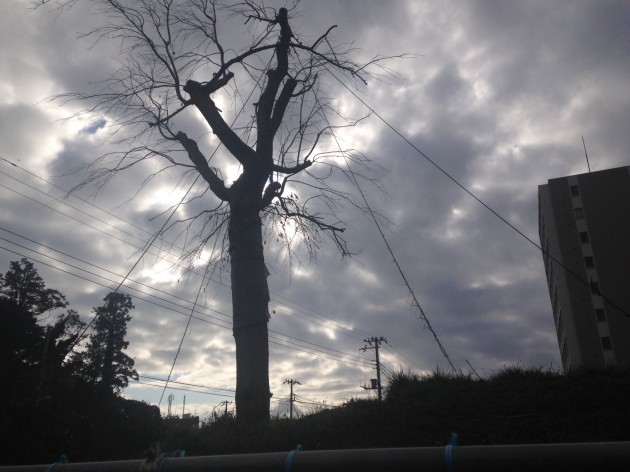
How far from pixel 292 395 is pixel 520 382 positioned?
64.9 metres

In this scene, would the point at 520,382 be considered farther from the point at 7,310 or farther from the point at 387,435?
the point at 7,310

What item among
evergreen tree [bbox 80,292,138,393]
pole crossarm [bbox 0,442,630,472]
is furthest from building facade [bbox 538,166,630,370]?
pole crossarm [bbox 0,442,630,472]

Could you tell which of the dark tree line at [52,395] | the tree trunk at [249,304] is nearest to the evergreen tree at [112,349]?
the dark tree line at [52,395]

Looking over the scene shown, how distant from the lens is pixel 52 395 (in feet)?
32.6

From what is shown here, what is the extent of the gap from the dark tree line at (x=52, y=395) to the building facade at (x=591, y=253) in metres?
47.4

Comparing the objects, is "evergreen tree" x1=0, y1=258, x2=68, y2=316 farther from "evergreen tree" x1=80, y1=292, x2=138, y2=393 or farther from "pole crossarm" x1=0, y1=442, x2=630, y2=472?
"pole crossarm" x1=0, y1=442, x2=630, y2=472

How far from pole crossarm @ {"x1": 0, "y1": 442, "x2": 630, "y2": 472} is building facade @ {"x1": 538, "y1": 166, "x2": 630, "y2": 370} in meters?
60.4

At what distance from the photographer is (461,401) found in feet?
17.8

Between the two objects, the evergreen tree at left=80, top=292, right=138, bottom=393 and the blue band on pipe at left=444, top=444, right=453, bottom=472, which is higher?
the evergreen tree at left=80, top=292, right=138, bottom=393

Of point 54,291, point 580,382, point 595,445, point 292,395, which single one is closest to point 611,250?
point 292,395

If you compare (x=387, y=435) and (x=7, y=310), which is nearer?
(x=387, y=435)

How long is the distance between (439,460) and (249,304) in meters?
4.53

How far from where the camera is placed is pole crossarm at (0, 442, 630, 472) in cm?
229

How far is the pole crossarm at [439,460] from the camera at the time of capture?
2291 mm
